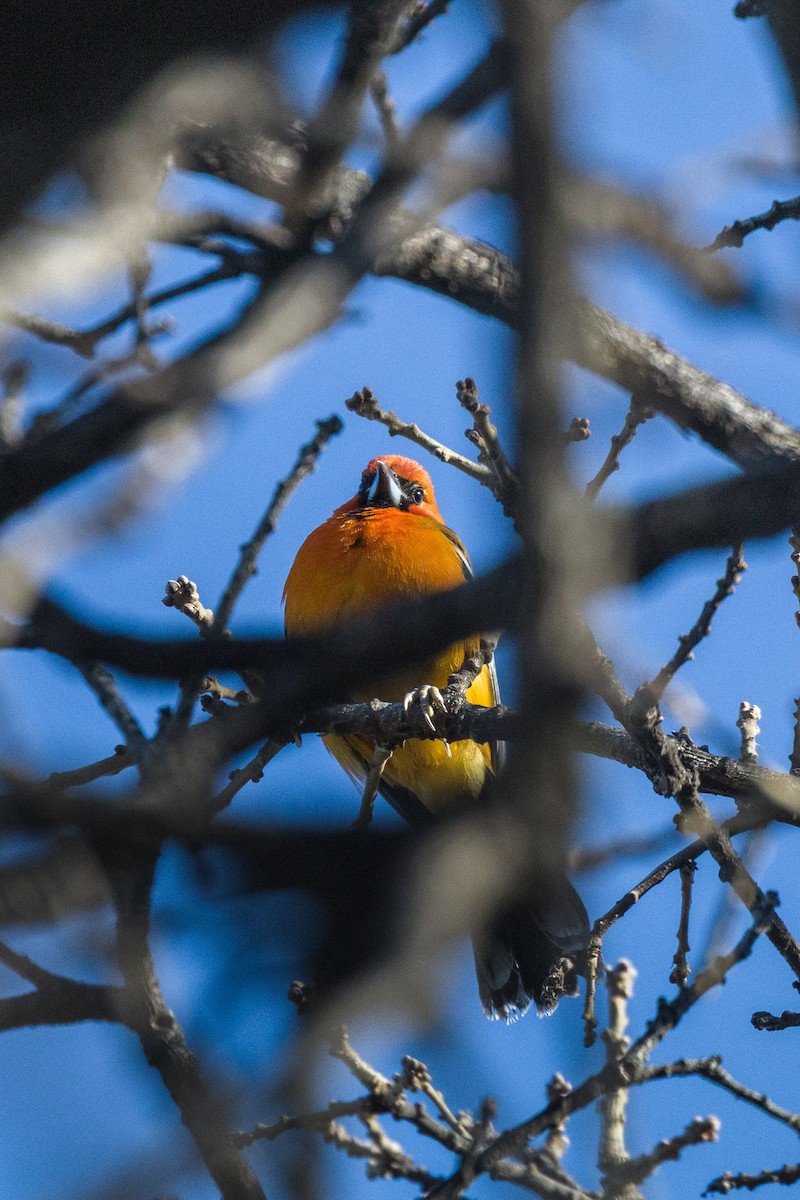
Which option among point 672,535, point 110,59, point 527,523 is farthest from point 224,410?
point 527,523

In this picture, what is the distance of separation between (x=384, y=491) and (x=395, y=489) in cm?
6

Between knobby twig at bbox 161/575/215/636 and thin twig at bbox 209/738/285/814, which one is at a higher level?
knobby twig at bbox 161/575/215/636

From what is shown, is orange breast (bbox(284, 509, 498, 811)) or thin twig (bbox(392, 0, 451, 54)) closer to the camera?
thin twig (bbox(392, 0, 451, 54))

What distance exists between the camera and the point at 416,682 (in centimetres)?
470

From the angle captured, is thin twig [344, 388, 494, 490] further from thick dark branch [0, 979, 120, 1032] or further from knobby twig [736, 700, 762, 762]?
thick dark branch [0, 979, 120, 1032]

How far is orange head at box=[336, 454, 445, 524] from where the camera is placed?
585 centimetres

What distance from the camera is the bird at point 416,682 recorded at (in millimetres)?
4801

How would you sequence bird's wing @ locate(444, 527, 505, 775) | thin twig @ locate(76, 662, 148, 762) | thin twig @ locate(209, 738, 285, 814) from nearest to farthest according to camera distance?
thin twig @ locate(76, 662, 148, 762) → thin twig @ locate(209, 738, 285, 814) → bird's wing @ locate(444, 527, 505, 775)

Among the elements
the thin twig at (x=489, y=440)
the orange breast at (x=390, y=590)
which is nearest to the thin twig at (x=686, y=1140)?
the thin twig at (x=489, y=440)

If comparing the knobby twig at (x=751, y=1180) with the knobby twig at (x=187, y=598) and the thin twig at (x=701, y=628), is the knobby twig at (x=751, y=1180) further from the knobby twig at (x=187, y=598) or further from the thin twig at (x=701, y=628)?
the knobby twig at (x=187, y=598)

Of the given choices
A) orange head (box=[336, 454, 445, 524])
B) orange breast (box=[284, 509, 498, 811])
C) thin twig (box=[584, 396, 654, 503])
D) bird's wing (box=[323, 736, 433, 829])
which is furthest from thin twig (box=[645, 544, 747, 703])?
orange head (box=[336, 454, 445, 524])

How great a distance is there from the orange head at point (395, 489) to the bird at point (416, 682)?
0.50 feet

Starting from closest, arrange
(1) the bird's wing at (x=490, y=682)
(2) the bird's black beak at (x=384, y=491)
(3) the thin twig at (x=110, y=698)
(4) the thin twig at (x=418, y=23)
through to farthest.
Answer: (3) the thin twig at (x=110, y=698) < (4) the thin twig at (x=418, y=23) < (1) the bird's wing at (x=490, y=682) < (2) the bird's black beak at (x=384, y=491)

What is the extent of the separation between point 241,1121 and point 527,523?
960 mm
